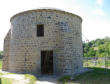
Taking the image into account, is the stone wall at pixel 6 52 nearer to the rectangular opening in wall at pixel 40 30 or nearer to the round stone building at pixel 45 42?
the round stone building at pixel 45 42

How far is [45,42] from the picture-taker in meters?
10.6

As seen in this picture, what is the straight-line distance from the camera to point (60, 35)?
10.3 m

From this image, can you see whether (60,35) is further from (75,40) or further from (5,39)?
(5,39)

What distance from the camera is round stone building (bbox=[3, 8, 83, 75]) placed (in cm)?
1027

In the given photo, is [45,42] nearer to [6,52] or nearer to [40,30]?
[40,30]

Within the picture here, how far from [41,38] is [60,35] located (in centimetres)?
165

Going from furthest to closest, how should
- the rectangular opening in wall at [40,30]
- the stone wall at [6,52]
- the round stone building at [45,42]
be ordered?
1. the stone wall at [6,52]
2. the rectangular opening in wall at [40,30]
3. the round stone building at [45,42]

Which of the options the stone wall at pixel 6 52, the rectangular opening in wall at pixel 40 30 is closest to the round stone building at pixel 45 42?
the rectangular opening in wall at pixel 40 30

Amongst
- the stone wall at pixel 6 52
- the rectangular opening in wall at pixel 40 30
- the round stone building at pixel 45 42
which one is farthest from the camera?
the stone wall at pixel 6 52

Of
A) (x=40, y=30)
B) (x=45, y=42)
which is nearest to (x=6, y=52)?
(x=40, y=30)

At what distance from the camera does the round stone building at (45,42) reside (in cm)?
1027

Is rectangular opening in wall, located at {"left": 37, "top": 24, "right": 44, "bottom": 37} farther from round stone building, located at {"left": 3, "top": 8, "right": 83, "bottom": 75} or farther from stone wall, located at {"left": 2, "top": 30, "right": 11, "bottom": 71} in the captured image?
stone wall, located at {"left": 2, "top": 30, "right": 11, "bottom": 71}

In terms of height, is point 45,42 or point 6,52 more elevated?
point 45,42

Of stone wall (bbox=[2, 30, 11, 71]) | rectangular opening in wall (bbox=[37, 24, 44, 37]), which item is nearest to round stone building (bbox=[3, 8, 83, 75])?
rectangular opening in wall (bbox=[37, 24, 44, 37])
